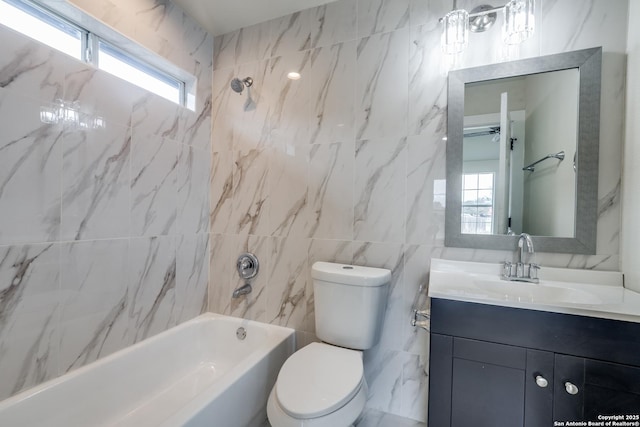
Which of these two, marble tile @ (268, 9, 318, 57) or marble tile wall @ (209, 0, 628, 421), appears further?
marble tile @ (268, 9, 318, 57)

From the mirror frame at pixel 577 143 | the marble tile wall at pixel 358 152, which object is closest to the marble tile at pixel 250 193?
the marble tile wall at pixel 358 152

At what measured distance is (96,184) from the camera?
1375mm

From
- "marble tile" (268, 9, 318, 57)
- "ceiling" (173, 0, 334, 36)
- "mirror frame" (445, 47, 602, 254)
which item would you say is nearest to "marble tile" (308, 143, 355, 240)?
"mirror frame" (445, 47, 602, 254)

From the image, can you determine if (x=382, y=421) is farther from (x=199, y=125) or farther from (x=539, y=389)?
(x=199, y=125)

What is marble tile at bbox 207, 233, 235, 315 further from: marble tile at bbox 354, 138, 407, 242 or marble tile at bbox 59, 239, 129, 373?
marble tile at bbox 354, 138, 407, 242

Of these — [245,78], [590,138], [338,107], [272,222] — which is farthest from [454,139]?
[245,78]

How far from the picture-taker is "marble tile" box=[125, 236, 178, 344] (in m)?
1.56

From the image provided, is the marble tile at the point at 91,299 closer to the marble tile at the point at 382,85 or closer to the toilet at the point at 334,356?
the toilet at the point at 334,356

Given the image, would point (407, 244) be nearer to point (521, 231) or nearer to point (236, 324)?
point (521, 231)

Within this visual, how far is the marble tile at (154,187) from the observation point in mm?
1551

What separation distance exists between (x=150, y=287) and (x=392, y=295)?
1428 millimetres

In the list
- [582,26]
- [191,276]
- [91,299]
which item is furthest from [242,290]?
[582,26]

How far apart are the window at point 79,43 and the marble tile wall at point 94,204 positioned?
134 millimetres

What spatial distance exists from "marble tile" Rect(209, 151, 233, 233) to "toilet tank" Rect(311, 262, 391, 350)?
87 cm
